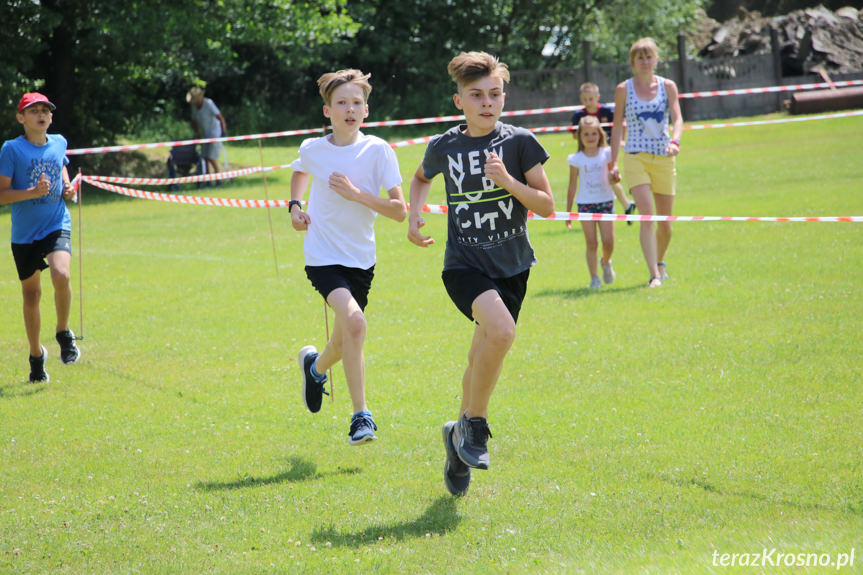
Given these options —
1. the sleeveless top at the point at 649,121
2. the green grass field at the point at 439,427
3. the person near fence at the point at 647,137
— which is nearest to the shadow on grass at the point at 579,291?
the green grass field at the point at 439,427

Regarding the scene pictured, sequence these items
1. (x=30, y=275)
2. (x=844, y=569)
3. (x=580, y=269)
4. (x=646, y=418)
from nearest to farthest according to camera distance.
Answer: (x=844, y=569)
(x=646, y=418)
(x=30, y=275)
(x=580, y=269)

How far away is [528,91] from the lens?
36750mm

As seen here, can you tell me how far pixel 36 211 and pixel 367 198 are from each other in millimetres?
3645

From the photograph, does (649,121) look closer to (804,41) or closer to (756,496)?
(756,496)

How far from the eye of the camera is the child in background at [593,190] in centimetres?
1068

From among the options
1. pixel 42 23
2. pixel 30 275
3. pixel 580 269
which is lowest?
pixel 580 269

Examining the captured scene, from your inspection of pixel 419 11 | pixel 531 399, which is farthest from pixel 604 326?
pixel 419 11

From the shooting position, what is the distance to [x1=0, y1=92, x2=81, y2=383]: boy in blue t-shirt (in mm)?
7879

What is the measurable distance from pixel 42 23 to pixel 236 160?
7.52m

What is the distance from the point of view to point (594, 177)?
10734 mm

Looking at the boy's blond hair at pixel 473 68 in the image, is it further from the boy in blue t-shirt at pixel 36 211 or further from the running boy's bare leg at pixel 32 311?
the running boy's bare leg at pixel 32 311

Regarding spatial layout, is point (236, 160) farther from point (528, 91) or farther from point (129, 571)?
point (129, 571)

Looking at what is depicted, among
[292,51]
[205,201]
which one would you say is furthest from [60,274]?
[292,51]

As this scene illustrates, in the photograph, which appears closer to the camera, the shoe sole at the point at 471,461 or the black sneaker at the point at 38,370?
the shoe sole at the point at 471,461
